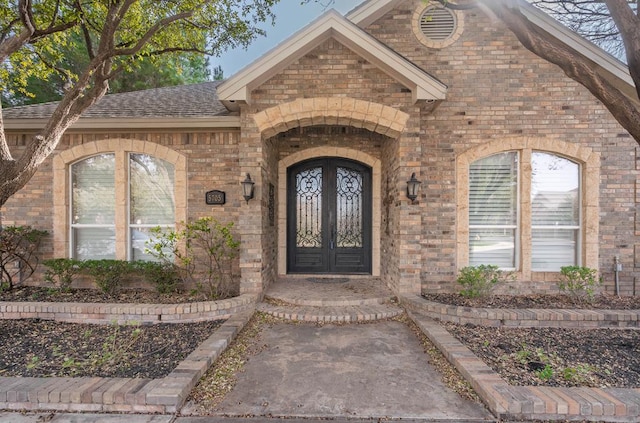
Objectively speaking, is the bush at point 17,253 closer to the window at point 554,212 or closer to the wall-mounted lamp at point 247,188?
the wall-mounted lamp at point 247,188

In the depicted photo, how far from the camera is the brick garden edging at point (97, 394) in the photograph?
2469mm

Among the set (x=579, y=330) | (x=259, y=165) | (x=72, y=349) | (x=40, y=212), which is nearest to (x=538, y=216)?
(x=579, y=330)

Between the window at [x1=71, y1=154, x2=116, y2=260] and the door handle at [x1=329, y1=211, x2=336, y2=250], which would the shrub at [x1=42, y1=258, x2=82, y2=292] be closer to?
the window at [x1=71, y1=154, x2=116, y2=260]

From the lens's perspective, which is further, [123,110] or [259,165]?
[123,110]

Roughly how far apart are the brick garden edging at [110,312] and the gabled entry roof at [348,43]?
3217mm

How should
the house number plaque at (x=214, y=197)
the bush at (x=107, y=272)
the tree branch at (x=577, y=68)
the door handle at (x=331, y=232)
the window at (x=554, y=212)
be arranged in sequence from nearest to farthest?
the tree branch at (x=577, y=68)
the bush at (x=107, y=272)
the window at (x=554, y=212)
the house number plaque at (x=214, y=197)
the door handle at (x=331, y=232)

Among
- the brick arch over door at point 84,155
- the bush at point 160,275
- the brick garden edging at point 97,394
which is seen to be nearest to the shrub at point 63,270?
the brick arch over door at point 84,155

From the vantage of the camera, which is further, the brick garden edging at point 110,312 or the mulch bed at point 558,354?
the brick garden edging at point 110,312

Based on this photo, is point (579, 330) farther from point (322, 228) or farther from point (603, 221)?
point (322, 228)

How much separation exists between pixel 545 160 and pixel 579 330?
2908mm

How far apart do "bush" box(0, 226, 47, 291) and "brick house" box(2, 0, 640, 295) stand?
27 cm

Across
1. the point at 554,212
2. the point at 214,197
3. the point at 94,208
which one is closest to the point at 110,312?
the point at 214,197

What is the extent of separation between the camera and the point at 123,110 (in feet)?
19.4

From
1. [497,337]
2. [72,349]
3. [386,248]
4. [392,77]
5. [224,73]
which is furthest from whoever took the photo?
[224,73]
